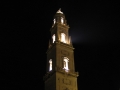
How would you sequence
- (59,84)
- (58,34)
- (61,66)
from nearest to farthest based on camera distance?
1. (59,84)
2. (61,66)
3. (58,34)

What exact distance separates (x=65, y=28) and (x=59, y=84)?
15371mm

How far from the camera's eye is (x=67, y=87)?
141ft

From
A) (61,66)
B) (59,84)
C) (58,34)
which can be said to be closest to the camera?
(59,84)

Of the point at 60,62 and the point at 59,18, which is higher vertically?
the point at 59,18

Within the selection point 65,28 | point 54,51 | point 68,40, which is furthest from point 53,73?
point 65,28

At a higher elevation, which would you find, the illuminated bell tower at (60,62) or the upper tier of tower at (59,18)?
the upper tier of tower at (59,18)

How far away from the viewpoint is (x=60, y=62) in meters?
45.5

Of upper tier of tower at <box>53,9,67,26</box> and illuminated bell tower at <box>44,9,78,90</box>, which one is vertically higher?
upper tier of tower at <box>53,9,67,26</box>

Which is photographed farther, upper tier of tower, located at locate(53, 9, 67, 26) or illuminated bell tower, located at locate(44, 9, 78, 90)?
upper tier of tower, located at locate(53, 9, 67, 26)

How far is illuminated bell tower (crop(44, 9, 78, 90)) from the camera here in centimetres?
4306

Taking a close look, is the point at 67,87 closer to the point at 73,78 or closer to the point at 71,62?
the point at 73,78

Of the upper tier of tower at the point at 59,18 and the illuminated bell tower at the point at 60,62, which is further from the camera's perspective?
the upper tier of tower at the point at 59,18

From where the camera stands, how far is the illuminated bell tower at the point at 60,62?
4306cm

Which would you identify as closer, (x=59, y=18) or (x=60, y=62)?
(x=60, y=62)
